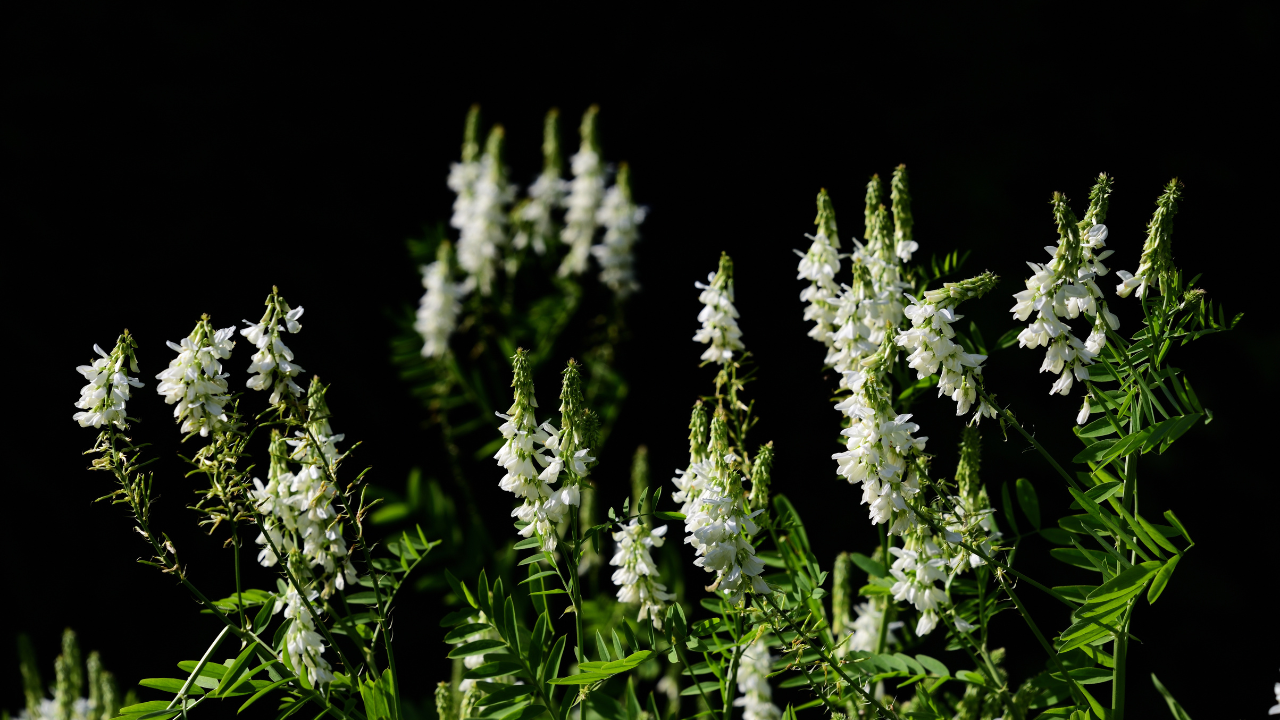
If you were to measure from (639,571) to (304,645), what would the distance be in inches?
12.7

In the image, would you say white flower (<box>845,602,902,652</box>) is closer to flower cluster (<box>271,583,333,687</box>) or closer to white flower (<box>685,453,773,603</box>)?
white flower (<box>685,453,773,603</box>)

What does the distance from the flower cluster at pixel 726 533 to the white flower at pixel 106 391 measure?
499mm

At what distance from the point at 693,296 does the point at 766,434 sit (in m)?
0.48

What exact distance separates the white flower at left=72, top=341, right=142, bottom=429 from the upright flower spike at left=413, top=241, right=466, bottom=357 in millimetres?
1420

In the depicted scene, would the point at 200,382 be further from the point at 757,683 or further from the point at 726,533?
the point at 757,683

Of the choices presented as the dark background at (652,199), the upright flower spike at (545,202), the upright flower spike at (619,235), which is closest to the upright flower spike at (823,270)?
the upright flower spike at (619,235)

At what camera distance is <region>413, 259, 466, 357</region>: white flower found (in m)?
2.31

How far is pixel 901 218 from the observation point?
113cm

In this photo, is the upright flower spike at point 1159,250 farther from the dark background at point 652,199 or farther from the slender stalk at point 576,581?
the dark background at point 652,199

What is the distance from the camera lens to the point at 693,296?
2.92m

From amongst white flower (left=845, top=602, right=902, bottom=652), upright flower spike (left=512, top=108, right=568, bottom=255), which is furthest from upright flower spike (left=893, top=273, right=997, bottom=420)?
upright flower spike (left=512, top=108, right=568, bottom=255)

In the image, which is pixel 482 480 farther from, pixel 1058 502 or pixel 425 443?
pixel 1058 502

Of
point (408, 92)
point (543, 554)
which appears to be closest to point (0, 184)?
point (408, 92)

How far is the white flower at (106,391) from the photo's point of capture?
0.83m
